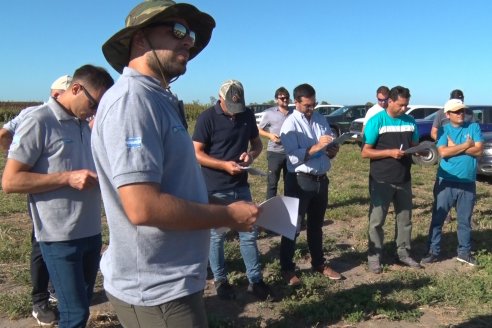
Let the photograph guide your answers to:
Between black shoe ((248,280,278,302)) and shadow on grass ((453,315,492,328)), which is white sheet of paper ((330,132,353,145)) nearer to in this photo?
black shoe ((248,280,278,302))

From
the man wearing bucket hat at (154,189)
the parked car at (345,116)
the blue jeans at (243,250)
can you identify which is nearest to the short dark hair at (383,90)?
the blue jeans at (243,250)

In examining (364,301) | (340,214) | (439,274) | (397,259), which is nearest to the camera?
(364,301)

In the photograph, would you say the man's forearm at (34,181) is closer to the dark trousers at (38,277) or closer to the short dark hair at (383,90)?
the dark trousers at (38,277)

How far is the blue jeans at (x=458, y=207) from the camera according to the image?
5.21 m

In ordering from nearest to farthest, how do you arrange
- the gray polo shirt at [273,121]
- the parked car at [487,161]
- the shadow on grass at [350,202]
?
the gray polo shirt at [273,121], the shadow on grass at [350,202], the parked car at [487,161]

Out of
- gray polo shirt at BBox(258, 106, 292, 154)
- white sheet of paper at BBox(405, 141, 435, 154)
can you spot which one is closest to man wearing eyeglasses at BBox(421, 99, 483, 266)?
white sheet of paper at BBox(405, 141, 435, 154)

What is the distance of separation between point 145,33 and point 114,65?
296 mm

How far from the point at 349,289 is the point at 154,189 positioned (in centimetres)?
346

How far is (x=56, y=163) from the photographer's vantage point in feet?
9.16

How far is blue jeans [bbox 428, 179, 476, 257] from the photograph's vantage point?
5.21 metres

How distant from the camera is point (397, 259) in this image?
5.30 m

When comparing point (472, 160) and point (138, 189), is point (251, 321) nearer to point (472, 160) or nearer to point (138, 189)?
point (138, 189)

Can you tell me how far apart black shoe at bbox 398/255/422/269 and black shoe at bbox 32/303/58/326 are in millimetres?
3537

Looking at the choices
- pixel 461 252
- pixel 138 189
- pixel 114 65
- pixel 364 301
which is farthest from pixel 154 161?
pixel 461 252
